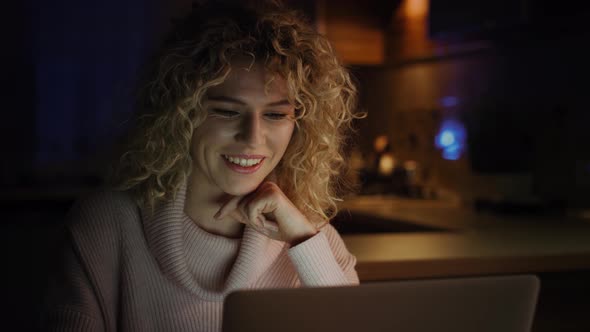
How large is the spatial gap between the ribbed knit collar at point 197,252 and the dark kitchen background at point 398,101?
4.16 feet

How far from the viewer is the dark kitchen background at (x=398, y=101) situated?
3.00m

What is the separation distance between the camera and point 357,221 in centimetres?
324

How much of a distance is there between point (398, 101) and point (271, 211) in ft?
10.9

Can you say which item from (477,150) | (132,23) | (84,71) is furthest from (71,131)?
(477,150)

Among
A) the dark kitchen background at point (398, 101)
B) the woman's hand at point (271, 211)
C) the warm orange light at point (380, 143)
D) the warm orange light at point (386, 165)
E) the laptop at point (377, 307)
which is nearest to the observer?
the laptop at point (377, 307)

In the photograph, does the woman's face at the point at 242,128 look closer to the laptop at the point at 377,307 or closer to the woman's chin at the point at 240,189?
the woman's chin at the point at 240,189

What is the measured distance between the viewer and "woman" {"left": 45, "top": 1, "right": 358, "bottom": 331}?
1153mm

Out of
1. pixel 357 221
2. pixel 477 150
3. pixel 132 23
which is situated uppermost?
pixel 132 23

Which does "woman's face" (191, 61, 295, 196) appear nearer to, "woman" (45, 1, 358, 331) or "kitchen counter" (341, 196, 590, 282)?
"woman" (45, 1, 358, 331)

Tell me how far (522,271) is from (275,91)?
1.01 m

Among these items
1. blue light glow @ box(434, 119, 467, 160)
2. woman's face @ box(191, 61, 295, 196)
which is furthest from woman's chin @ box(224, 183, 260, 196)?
blue light glow @ box(434, 119, 467, 160)

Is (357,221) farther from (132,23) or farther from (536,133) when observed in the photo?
(132,23)

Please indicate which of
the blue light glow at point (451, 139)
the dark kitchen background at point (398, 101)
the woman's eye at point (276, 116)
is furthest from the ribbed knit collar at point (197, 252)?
the blue light glow at point (451, 139)

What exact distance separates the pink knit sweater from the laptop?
1.58 feet
